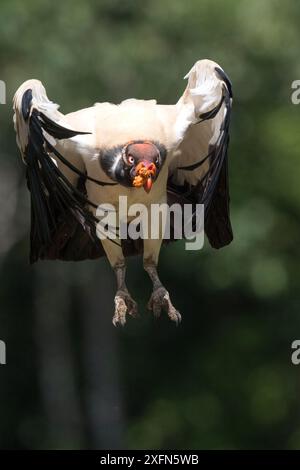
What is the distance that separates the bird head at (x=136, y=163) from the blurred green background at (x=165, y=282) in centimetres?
916

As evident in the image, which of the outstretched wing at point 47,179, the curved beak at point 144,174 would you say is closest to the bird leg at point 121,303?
the outstretched wing at point 47,179

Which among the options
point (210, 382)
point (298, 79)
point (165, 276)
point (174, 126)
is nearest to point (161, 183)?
point (174, 126)

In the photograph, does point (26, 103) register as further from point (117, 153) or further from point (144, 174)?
point (144, 174)

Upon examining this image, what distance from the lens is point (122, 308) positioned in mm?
9555

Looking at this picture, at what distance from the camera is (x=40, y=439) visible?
74.8ft

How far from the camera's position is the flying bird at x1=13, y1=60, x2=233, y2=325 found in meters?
9.23

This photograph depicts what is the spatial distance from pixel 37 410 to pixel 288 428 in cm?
341

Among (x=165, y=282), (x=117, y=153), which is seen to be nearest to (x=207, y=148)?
(x=117, y=153)

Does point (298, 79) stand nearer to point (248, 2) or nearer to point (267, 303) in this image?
point (248, 2)

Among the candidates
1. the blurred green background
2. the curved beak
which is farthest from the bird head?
the blurred green background

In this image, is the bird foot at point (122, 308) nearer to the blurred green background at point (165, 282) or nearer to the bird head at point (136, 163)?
the bird head at point (136, 163)

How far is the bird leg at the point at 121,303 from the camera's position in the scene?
950 cm

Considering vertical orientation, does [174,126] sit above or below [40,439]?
above

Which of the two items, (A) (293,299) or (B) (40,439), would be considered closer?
(A) (293,299)
